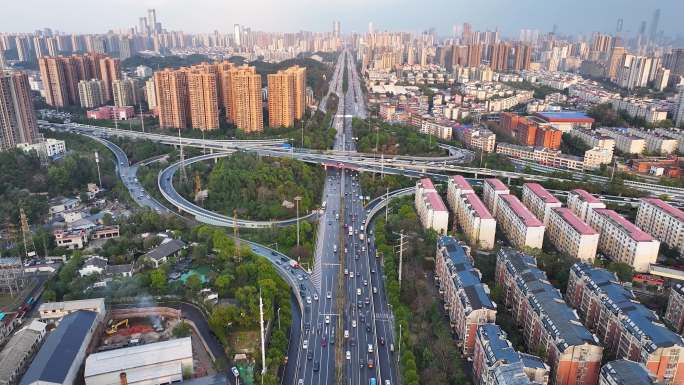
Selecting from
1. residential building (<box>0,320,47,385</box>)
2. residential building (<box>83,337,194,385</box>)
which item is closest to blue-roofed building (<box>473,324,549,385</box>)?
residential building (<box>83,337,194,385</box>)

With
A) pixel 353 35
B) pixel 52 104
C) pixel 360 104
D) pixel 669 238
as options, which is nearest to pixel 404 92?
pixel 360 104

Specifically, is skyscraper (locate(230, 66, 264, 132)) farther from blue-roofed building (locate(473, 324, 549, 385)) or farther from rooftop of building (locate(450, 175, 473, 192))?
blue-roofed building (locate(473, 324, 549, 385))

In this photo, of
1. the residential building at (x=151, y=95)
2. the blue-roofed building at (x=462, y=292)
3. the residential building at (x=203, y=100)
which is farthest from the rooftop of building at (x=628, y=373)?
the residential building at (x=151, y=95)

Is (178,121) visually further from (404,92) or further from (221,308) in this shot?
(404,92)

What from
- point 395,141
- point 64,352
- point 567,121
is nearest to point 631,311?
point 64,352

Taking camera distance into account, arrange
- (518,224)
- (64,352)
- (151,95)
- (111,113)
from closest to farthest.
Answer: (64,352), (518,224), (111,113), (151,95)

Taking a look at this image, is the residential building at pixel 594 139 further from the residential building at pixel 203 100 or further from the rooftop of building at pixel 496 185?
the residential building at pixel 203 100

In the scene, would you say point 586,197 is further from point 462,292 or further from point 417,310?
point 417,310
